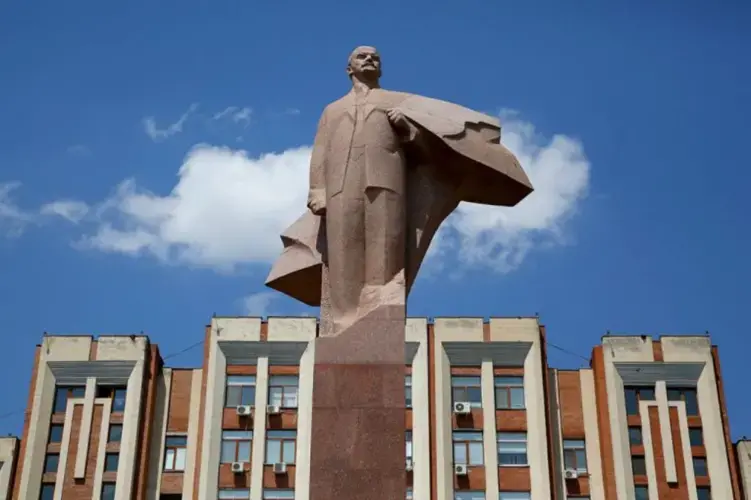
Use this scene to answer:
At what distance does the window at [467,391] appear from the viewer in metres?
35.1

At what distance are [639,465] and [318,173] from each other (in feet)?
88.9

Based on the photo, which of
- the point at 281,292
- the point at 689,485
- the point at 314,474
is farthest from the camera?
the point at 689,485

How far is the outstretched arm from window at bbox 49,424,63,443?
2755cm

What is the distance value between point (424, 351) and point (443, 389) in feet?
4.53

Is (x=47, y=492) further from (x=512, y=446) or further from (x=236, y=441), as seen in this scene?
(x=512, y=446)

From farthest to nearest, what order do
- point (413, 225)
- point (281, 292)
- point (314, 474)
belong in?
point (281, 292) < point (413, 225) < point (314, 474)

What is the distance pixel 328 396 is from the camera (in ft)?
29.6

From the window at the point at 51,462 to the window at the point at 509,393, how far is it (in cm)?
1421

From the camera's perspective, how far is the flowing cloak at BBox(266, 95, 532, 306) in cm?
996

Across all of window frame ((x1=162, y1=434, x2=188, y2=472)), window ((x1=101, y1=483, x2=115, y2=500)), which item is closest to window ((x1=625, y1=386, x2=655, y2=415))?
window frame ((x1=162, y1=434, x2=188, y2=472))

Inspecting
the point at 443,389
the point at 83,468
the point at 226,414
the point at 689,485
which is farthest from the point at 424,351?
the point at 83,468

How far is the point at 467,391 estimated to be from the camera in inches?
1385

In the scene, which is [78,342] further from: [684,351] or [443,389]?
[684,351]

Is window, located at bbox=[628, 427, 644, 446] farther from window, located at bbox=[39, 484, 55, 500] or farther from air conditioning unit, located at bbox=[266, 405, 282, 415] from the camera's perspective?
window, located at bbox=[39, 484, 55, 500]
